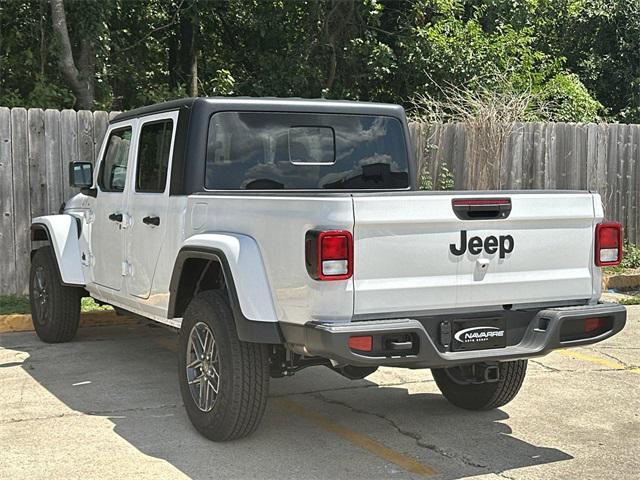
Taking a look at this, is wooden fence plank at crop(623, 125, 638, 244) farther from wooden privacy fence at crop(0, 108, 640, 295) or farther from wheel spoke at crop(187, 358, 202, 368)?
wheel spoke at crop(187, 358, 202, 368)

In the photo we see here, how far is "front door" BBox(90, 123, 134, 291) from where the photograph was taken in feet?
22.5

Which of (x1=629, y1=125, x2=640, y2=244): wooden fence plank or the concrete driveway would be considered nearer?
the concrete driveway

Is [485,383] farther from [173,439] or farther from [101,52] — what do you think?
[101,52]

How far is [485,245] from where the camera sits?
4.90 meters

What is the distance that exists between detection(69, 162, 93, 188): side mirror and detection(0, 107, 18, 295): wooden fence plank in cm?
280

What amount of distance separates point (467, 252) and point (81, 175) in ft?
12.7

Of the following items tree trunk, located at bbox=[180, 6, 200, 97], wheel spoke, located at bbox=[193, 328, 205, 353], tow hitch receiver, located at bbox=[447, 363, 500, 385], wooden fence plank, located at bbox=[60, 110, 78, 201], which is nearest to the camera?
wheel spoke, located at bbox=[193, 328, 205, 353]

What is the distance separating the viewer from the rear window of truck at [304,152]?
600 cm

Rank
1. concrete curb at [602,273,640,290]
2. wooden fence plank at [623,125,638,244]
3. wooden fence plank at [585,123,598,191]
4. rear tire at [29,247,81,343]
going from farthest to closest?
wooden fence plank at [623,125,638,244], wooden fence plank at [585,123,598,191], concrete curb at [602,273,640,290], rear tire at [29,247,81,343]

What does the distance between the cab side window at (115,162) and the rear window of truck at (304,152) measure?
1261 millimetres

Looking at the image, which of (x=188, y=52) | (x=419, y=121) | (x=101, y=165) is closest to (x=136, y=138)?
(x=101, y=165)

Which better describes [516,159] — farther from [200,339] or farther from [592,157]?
[200,339]

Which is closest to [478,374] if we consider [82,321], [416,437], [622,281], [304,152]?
[416,437]

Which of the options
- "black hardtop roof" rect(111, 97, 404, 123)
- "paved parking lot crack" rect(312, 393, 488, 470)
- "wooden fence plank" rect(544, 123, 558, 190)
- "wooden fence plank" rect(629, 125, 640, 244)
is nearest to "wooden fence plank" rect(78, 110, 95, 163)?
"black hardtop roof" rect(111, 97, 404, 123)
